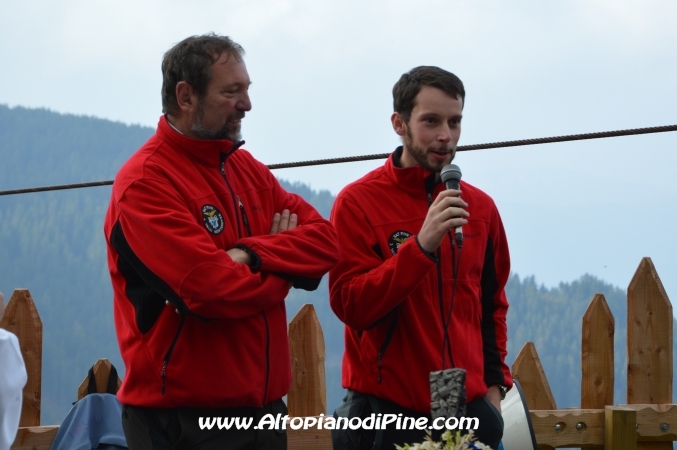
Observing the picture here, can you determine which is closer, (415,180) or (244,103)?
(244,103)

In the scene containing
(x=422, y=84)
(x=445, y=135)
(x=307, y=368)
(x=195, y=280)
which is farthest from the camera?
(x=307, y=368)

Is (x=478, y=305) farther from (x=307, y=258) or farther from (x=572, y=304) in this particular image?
(x=572, y=304)

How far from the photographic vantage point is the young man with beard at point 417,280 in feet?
10.6

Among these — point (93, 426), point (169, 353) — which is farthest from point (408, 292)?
point (93, 426)

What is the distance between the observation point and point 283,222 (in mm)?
3275

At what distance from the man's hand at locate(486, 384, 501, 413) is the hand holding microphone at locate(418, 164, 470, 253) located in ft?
2.18

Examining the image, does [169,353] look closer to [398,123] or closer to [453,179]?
[453,179]

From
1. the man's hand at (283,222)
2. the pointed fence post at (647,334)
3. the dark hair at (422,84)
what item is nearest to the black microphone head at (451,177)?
the dark hair at (422,84)

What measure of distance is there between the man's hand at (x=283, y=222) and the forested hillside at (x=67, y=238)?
273 centimetres

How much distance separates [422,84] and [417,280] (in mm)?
818

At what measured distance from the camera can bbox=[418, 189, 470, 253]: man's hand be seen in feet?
10.2

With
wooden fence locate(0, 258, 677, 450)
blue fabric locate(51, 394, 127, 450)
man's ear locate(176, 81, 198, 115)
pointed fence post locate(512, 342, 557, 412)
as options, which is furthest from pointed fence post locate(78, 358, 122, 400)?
pointed fence post locate(512, 342, 557, 412)

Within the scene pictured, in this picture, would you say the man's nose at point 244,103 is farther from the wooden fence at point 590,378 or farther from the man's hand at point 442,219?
the wooden fence at point 590,378

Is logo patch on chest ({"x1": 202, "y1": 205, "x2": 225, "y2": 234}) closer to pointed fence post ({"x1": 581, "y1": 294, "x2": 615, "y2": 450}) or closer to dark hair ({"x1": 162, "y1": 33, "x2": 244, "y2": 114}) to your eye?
dark hair ({"x1": 162, "y1": 33, "x2": 244, "y2": 114})
